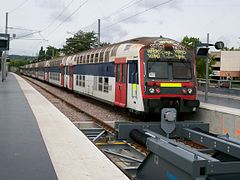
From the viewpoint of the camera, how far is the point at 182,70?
14.3 metres

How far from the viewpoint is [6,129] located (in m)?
10.6

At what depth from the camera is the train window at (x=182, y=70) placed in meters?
14.1

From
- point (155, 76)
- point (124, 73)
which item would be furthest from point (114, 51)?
point (155, 76)

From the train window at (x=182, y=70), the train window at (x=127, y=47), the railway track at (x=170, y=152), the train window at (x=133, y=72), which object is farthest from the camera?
the train window at (x=127, y=47)

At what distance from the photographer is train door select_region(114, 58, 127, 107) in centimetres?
1534

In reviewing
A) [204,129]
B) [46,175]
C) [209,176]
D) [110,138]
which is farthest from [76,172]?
[110,138]

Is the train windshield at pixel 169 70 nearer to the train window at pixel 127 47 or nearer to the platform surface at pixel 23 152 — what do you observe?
the train window at pixel 127 47

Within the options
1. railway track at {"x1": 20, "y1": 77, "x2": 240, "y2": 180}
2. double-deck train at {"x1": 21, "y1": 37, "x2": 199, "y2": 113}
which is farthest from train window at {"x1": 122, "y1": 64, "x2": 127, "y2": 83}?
railway track at {"x1": 20, "y1": 77, "x2": 240, "y2": 180}

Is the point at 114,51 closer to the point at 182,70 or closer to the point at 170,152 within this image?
the point at 182,70

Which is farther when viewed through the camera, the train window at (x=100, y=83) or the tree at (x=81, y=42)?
the tree at (x=81, y=42)

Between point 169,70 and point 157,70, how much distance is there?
0.46 m

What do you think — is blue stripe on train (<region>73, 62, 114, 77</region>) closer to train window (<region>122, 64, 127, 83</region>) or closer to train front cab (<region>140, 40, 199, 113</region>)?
train window (<region>122, 64, 127, 83</region>)

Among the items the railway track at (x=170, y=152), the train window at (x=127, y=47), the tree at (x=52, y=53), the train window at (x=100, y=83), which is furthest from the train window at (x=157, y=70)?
the tree at (x=52, y=53)

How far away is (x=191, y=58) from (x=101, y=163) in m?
8.60
